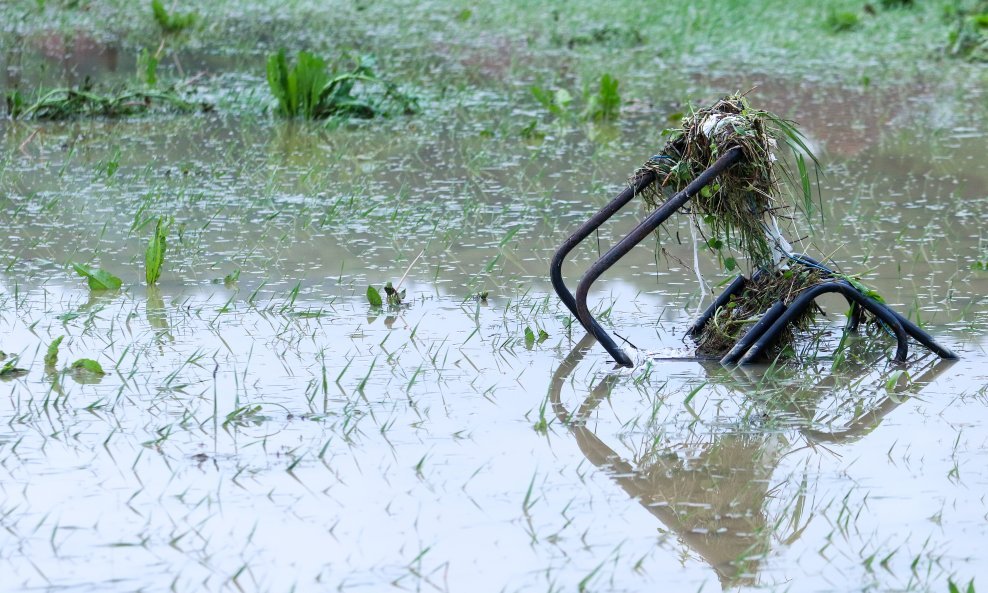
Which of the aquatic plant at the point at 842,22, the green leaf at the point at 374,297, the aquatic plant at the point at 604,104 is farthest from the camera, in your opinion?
the aquatic plant at the point at 842,22

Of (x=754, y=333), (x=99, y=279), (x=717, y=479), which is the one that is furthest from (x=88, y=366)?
(x=754, y=333)

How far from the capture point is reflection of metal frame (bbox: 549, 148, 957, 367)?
3.81 m

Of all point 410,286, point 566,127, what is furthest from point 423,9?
point 410,286

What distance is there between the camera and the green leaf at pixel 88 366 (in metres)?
3.82

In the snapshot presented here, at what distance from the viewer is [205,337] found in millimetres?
4250

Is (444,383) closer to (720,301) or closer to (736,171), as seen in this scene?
(720,301)

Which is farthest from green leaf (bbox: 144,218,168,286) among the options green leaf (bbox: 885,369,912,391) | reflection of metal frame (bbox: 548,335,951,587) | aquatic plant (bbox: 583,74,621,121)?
aquatic plant (bbox: 583,74,621,121)

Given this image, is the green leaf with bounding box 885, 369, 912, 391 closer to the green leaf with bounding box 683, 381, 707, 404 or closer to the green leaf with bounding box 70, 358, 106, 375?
the green leaf with bounding box 683, 381, 707, 404

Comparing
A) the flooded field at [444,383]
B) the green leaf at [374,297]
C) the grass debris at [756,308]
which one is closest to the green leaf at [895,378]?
the flooded field at [444,383]

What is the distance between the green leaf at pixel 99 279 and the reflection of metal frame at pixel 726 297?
169 cm

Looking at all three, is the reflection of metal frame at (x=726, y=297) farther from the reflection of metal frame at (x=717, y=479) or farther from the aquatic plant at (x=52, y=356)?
the aquatic plant at (x=52, y=356)

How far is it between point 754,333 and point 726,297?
28 centimetres

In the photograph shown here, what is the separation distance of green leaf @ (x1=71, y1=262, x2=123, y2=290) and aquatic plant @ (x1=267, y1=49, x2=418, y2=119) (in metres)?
3.33

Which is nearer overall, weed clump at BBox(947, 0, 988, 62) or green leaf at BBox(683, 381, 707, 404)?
green leaf at BBox(683, 381, 707, 404)
